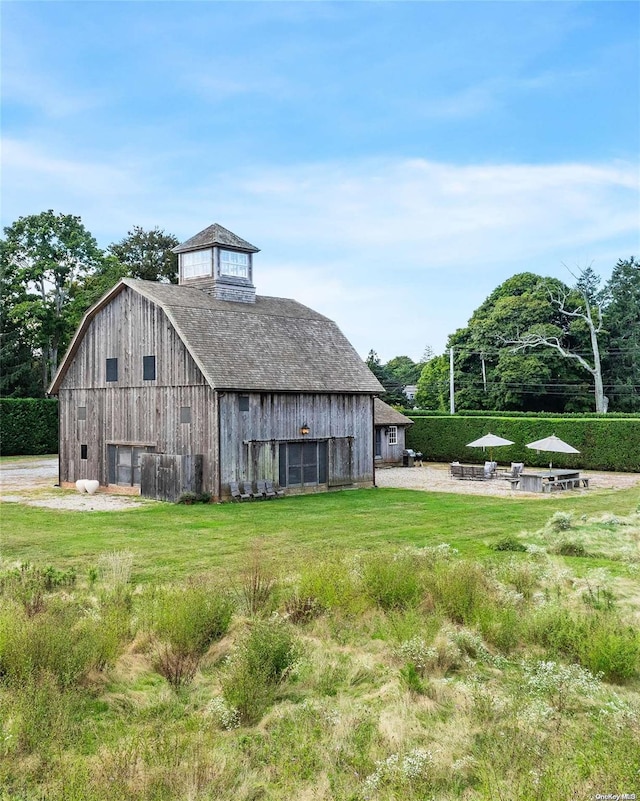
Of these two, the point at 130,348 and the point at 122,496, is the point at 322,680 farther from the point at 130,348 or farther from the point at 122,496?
the point at 130,348

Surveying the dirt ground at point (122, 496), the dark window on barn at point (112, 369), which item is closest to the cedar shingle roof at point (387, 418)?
the dirt ground at point (122, 496)

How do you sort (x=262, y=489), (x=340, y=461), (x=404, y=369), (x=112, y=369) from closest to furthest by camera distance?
1. (x=262, y=489)
2. (x=112, y=369)
3. (x=340, y=461)
4. (x=404, y=369)

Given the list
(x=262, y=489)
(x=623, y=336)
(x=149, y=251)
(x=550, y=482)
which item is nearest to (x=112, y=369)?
(x=262, y=489)

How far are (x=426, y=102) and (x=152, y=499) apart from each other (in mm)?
14207

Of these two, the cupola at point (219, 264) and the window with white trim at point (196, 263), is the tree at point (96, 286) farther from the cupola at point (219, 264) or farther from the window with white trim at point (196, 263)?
the cupola at point (219, 264)

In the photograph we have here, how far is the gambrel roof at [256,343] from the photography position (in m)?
23.5

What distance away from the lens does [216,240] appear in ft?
89.6

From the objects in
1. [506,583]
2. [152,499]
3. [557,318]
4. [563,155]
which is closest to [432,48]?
[563,155]

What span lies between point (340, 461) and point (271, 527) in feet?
30.7

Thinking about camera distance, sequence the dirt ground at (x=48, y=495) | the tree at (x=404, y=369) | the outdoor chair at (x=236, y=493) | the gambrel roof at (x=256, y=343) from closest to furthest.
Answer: the dirt ground at (x=48, y=495)
the outdoor chair at (x=236, y=493)
the gambrel roof at (x=256, y=343)
the tree at (x=404, y=369)

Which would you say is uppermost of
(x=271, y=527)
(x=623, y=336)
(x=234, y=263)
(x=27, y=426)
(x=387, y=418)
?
(x=623, y=336)

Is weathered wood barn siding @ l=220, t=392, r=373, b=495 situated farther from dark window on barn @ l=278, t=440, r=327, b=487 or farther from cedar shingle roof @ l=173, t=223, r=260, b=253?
cedar shingle roof @ l=173, t=223, r=260, b=253

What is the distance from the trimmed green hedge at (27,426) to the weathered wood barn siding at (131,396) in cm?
1585

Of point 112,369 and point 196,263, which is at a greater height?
point 196,263
